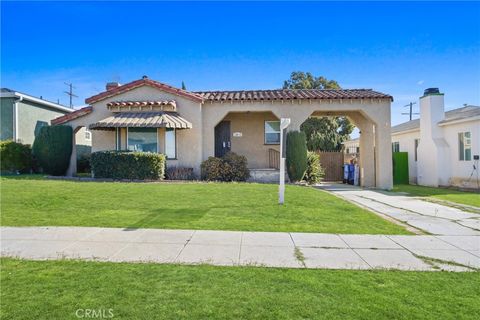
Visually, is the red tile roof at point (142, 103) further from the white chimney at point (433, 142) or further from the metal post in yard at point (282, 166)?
the white chimney at point (433, 142)

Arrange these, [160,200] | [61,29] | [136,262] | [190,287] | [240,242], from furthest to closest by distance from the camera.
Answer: [61,29] → [160,200] → [240,242] → [136,262] → [190,287]

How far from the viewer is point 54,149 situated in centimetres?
1571

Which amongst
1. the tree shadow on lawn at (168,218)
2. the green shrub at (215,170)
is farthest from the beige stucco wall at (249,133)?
the tree shadow on lawn at (168,218)

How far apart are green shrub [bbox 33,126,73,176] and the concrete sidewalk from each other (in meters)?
10.3

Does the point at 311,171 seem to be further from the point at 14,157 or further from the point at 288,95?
the point at 14,157

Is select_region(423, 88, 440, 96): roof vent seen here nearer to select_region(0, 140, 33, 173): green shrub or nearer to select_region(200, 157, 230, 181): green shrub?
select_region(200, 157, 230, 181): green shrub

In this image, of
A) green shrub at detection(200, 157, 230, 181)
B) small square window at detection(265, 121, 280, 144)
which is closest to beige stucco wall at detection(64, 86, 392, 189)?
green shrub at detection(200, 157, 230, 181)

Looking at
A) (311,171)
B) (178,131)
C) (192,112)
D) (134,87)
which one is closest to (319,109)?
(311,171)

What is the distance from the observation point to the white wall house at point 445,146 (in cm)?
1709

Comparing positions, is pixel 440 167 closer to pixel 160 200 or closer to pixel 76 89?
pixel 160 200

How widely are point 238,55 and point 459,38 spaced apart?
34.4 feet

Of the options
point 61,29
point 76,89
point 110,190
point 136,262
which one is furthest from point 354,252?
point 76,89

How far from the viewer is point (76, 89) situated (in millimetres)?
42438

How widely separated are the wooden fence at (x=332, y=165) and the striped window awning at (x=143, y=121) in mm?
9570
